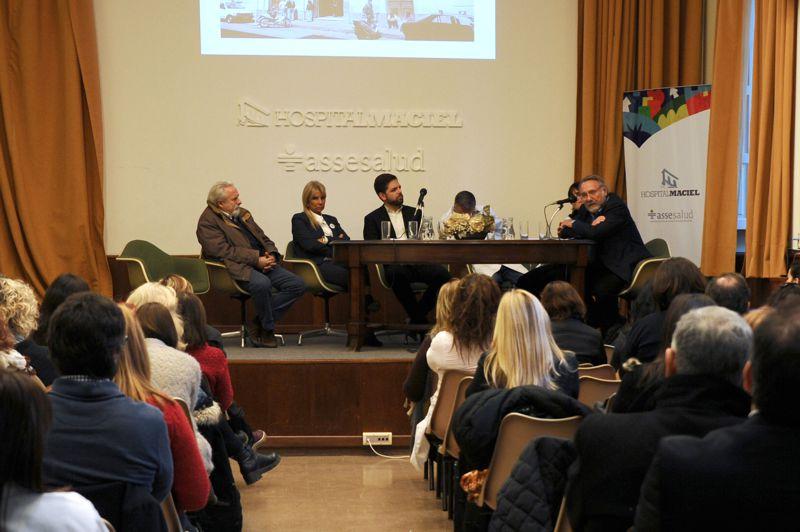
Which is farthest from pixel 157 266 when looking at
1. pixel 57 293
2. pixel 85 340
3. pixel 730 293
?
pixel 85 340

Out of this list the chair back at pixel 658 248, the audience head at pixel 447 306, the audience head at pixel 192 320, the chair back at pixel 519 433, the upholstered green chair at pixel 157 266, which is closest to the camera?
the chair back at pixel 519 433

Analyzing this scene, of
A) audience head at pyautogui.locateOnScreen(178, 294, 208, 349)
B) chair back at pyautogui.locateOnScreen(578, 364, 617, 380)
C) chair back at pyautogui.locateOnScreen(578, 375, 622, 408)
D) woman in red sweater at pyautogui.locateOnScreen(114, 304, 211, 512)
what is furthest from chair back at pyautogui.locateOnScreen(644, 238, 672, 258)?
woman in red sweater at pyautogui.locateOnScreen(114, 304, 211, 512)

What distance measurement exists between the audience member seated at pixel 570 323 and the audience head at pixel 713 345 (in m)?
2.02

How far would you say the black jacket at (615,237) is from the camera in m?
6.43

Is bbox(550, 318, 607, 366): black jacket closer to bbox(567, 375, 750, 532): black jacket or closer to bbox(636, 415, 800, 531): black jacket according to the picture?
bbox(567, 375, 750, 532): black jacket

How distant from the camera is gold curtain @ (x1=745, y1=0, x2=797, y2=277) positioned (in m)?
6.07

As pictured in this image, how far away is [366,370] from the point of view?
5.63m

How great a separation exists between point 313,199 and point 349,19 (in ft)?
6.13

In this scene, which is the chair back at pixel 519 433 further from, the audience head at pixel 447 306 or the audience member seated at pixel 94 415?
the audience head at pixel 447 306

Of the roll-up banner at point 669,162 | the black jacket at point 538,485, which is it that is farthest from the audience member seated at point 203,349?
the roll-up banner at point 669,162

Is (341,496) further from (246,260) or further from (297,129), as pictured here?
(297,129)

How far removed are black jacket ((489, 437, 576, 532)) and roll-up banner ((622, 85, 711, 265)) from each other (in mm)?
5275

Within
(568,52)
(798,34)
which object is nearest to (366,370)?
(798,34)

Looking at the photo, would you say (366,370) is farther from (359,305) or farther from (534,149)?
(534,149)
